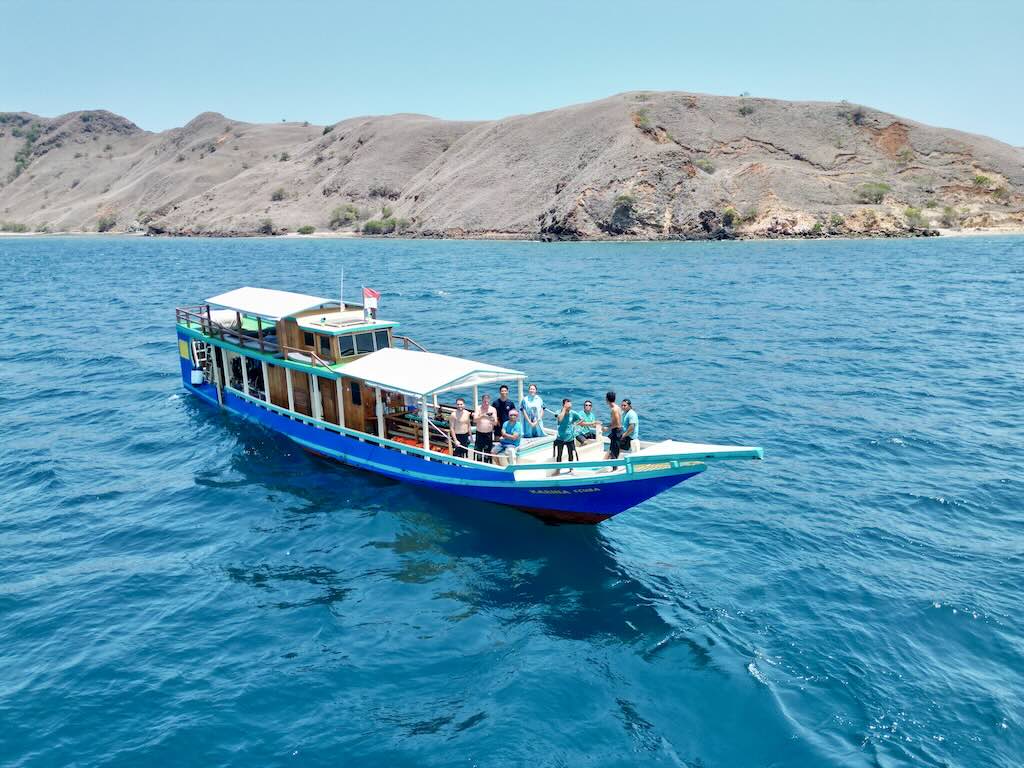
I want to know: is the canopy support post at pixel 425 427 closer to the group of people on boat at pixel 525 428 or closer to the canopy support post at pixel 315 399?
the group of people on boat at pixel 525 428

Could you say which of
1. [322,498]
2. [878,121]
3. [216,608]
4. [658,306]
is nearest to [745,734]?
[216,608]

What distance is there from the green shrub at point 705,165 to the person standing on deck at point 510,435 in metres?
117

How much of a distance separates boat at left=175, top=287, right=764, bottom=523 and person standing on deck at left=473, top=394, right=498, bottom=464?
162mm

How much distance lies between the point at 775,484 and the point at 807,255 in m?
73.9

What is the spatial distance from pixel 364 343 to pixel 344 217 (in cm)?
14403

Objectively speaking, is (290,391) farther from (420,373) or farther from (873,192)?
(873,192)

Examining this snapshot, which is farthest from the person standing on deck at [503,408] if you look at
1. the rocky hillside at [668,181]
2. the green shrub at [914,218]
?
the green shrub at [914,218]

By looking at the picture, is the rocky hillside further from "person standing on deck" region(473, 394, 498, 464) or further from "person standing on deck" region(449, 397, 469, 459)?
"person standing on deck" region(473, 394, 498, 464)

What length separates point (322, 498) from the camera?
880 inches

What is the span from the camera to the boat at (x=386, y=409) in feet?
58.9

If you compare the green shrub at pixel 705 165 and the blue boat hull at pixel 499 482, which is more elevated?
the green shrub at pixel 705 165

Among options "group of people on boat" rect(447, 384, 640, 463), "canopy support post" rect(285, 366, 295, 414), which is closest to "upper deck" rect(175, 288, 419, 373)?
"canopy support post" rect(285, 366, 295, 414)

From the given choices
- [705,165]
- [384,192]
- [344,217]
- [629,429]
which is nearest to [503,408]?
[629,429]

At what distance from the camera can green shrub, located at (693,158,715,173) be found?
126 meters
